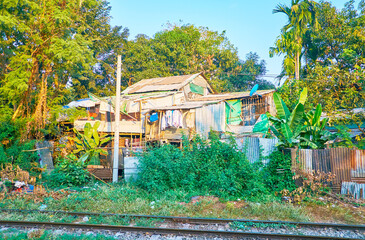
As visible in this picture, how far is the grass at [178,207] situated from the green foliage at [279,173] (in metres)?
0.96

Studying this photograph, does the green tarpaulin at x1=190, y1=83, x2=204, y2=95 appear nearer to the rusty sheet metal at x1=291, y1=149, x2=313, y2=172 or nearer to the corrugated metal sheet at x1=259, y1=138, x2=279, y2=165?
the corrugated metal sheet at x1=259, y1=138, x2=279, y2=165

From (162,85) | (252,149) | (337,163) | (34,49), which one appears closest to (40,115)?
(34,49)

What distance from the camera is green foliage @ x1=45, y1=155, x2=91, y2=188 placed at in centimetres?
1064

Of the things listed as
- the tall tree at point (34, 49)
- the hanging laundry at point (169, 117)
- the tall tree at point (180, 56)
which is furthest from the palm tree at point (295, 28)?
the tall tree at point (34, 49)

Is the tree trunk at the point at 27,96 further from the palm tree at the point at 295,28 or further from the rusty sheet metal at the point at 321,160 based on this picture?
the palm tree at the point at 295,28

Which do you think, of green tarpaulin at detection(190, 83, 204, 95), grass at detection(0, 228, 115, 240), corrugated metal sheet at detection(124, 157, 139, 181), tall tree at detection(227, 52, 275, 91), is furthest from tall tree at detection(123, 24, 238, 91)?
grass at detection(0, 228, 115, 240)

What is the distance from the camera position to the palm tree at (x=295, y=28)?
20.9 metres

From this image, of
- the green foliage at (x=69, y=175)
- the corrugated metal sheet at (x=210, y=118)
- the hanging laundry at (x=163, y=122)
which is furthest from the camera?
the corrugated metal sheet at (x=210, y=118)

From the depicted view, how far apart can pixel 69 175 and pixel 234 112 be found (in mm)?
11705

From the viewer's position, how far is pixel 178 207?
7820 millimetres

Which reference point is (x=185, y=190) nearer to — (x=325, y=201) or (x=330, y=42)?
(x=325, y=201)

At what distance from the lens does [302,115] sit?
1009 centimetres

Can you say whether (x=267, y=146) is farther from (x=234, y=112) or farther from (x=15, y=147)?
(x=15, y=147)

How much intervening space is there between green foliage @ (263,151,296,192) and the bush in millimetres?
432
